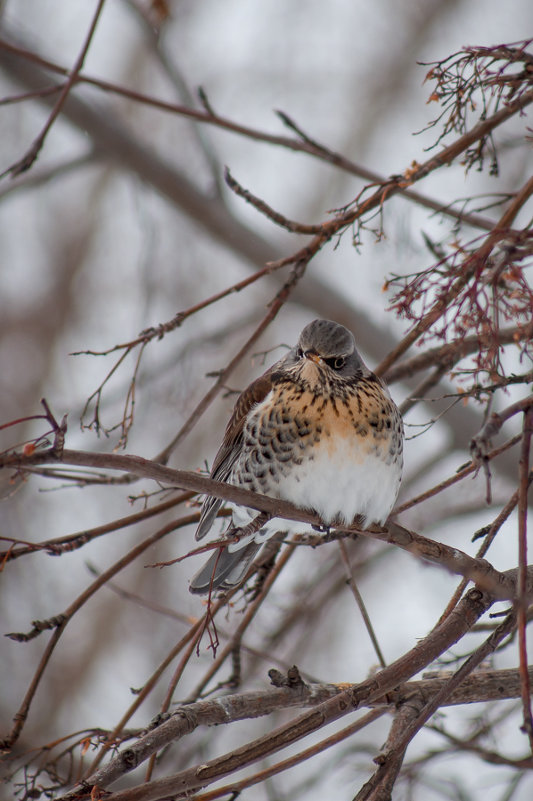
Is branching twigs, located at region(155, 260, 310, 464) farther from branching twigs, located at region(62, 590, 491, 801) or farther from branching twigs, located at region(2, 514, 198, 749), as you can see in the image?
branching twigs, located at region(62, 590, 491, 801)

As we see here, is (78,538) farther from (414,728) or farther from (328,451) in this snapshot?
(414,728)

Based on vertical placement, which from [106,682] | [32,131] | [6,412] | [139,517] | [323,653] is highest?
[32,131]

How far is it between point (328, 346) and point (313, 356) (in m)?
0.09

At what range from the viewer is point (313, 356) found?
3.43 meters

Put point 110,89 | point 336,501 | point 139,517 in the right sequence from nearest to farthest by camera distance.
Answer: point 139,517, point 336,501, point 110,89

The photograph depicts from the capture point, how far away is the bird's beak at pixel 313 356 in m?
3.41

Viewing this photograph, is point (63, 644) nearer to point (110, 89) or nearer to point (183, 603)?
point (183, 603)

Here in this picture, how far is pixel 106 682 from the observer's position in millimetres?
8539

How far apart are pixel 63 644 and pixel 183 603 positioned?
160cm

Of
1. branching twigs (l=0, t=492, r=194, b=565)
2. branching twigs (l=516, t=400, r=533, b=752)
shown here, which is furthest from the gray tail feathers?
branching twigs (l=516, t=400, r=533, b=752)

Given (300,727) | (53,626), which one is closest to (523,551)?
(300,727)

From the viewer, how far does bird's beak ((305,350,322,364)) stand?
341 centimetres

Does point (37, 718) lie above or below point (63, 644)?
below

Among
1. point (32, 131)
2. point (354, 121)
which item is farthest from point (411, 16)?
point (32, 131)
